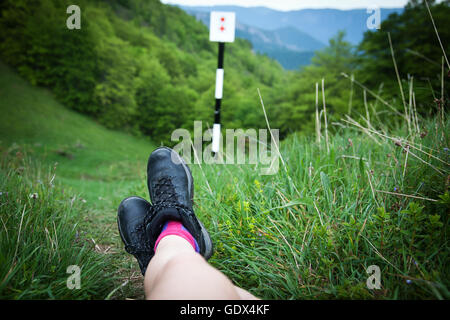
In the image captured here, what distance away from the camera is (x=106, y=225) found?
1795mm

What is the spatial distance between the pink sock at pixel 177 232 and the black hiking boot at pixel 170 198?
0.02 metres

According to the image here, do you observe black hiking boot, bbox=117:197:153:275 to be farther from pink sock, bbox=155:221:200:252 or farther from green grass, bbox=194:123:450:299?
green grass, bbox=194:123:450:299

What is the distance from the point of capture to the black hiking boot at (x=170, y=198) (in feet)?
3.54

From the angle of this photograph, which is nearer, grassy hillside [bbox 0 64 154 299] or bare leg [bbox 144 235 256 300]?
bare leg [bbox 144 235 256 300]

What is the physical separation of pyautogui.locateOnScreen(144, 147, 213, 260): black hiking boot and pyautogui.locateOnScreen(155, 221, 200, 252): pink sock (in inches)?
0.6

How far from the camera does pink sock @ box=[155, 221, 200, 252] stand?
3.41 ft

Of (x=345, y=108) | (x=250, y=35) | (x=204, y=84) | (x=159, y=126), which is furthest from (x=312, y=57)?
(x=250, y=35)

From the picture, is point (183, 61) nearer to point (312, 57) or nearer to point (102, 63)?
point (102, 63)

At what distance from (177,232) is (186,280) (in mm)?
409

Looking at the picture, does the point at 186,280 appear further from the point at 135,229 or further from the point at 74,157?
the point at 74,157

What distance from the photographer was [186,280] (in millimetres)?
673

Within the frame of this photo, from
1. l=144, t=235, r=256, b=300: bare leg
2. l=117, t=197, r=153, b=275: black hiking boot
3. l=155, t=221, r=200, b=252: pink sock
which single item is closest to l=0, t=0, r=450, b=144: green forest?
l=117, t=197, r=153, b=275: black hiking boot

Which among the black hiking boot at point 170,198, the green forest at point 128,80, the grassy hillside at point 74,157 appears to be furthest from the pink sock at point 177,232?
the green forest at point 128,80

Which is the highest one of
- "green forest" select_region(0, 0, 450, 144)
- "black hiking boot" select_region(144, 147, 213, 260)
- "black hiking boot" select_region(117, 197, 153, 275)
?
"green forest" select_region(0, 0, 450, 144)
